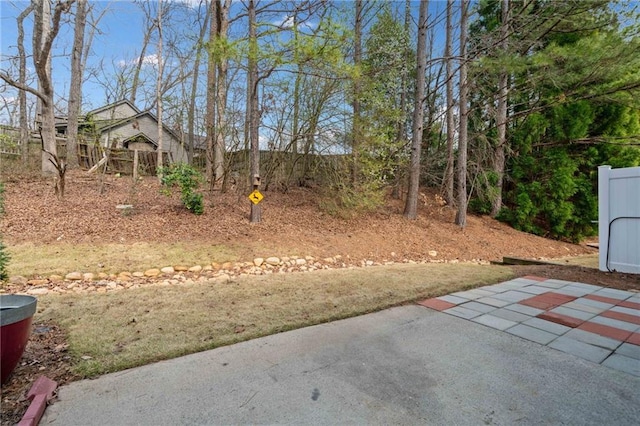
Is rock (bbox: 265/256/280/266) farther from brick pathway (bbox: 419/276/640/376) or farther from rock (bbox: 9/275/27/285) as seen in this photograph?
rock (bbox: 9/275/27/285)

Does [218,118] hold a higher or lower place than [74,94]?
lower

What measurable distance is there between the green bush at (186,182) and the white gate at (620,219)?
24.2ft

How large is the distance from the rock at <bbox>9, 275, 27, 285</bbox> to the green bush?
301 cm

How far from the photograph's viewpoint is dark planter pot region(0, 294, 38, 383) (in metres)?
1.81

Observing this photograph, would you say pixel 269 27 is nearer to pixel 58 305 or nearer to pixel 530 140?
pixel 58 305

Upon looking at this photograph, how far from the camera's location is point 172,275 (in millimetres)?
4910

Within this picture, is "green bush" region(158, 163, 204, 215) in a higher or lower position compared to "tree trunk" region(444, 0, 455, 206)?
lower

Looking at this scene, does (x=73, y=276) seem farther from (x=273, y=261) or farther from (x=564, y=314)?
(x=564, y=314)

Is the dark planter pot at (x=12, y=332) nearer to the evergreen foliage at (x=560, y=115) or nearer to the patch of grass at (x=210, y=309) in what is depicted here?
the patch of grass at (x=210, y=309)

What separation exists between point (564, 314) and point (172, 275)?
4.99 metres

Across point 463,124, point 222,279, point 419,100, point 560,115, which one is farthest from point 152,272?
point 560,115

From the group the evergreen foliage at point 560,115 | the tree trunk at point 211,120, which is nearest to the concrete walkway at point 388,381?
the tree trunk at point 211,120

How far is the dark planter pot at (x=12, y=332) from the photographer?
1.81 metres

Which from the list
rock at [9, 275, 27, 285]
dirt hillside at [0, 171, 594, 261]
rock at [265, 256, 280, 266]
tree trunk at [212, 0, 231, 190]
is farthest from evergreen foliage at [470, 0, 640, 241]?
rock at [9, 275, 27, 285]
